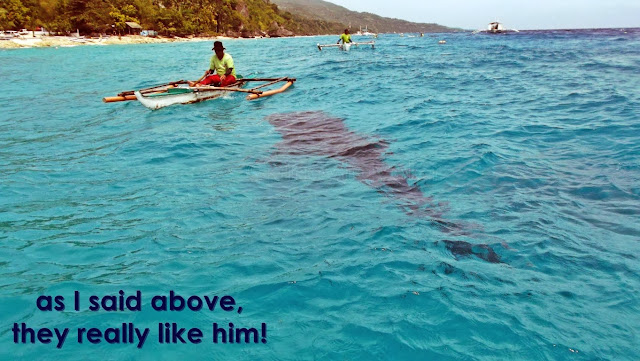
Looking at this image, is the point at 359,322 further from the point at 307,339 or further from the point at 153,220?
the point at 153,220

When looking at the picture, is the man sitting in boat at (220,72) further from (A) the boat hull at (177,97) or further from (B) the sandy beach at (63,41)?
(B) the sandy beach at (63,41)

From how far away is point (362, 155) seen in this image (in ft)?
28.8

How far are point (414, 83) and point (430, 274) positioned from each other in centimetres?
1608

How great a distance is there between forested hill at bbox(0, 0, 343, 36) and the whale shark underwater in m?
87.6

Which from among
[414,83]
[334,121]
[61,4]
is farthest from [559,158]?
[61,4]

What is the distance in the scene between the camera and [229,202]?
21.5 feet

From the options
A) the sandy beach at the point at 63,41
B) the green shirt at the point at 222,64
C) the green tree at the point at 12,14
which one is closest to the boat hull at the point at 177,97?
the green shirt at the point at 222,64

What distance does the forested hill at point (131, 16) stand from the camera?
8094 centimetres

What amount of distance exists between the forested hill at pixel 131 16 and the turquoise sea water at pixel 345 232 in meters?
88.6

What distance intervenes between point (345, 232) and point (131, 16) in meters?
112

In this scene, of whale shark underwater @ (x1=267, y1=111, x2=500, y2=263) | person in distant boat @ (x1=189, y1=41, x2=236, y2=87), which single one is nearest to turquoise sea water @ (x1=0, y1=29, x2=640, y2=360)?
whale shark underwater @ (x1=267, y1=111, x2=500, y2=263)

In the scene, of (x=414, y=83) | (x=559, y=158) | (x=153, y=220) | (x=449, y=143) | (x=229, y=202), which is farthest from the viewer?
(x=414, y=83)

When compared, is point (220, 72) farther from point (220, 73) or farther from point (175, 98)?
point (175, 98)

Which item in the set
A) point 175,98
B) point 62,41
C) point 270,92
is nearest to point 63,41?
point 62,41
